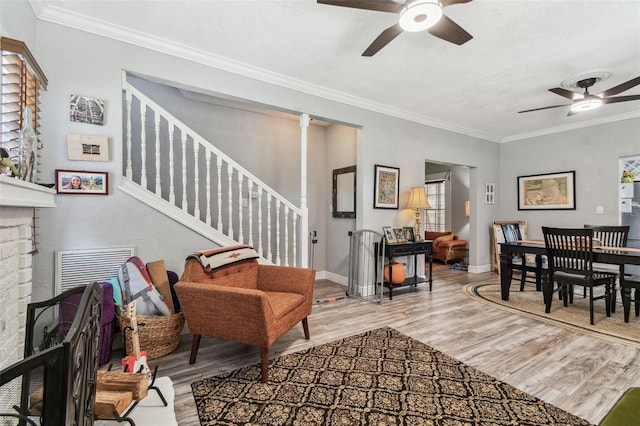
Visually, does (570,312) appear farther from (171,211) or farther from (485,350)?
(171,211)

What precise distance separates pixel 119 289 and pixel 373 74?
331cm

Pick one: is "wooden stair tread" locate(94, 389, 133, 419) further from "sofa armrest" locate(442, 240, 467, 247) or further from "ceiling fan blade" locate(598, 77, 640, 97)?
"sofa armrest" locate(442, 240, 467, 247)

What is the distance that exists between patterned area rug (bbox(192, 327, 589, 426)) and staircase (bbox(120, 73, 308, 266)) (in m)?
1.43

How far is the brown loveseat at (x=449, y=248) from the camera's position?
6820 mm

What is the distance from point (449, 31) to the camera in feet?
7.23

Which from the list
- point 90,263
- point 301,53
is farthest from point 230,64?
point 90,263

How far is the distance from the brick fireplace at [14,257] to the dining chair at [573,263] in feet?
13.9

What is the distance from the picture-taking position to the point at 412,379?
6.95 ft

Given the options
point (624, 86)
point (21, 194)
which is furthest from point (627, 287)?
point (21, 194)

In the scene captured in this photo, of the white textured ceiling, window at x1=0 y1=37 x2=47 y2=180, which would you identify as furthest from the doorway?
window at x1=0 y1=37 x2=47 y2=180

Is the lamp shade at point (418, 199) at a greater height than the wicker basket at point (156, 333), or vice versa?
the lamp shade at point (418, 199)

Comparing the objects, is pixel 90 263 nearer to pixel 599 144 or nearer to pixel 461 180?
pixel 599 144

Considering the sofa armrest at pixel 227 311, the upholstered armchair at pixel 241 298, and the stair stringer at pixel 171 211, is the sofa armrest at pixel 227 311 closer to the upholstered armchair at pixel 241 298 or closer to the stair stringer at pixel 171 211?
the upholstered armchair at pixel 241 298

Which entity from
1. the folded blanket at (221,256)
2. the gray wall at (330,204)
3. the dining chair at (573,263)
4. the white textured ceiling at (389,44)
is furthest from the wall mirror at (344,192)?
the dining chair at (573,263)
